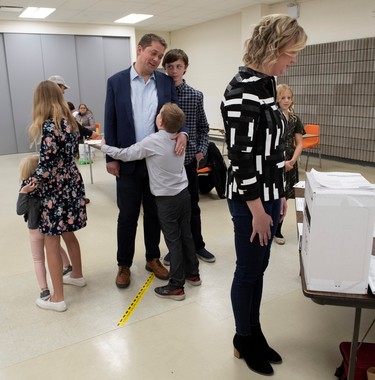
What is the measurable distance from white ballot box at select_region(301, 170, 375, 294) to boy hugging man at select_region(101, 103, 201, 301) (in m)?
1.14

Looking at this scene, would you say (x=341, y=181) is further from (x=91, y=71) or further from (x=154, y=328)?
(x=91, y=71)

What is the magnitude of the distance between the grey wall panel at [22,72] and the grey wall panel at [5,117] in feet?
0.27

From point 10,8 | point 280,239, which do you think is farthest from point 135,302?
point 10,8

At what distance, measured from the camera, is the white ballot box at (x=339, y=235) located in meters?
1.17

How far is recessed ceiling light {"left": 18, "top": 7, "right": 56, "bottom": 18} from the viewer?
24.2 feet

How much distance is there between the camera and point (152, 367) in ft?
6.02

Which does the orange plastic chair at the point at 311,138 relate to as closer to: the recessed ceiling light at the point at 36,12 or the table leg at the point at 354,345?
the table leg at the point at 354,345

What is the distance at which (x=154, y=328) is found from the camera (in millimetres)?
2141

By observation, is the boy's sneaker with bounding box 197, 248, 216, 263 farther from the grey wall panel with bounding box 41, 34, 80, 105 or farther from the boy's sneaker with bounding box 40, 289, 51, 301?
the grey wall panel with bounding box 41, 34, 80, 105

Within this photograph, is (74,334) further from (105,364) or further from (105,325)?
(105,364)

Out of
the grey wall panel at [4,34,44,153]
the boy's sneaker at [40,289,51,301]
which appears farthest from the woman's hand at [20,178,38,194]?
the grey wall panel at [4,34,44,153]

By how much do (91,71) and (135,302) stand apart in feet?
26.2

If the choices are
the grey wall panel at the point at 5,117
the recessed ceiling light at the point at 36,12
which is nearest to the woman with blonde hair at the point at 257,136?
the recessed ceiling light at the point at 36,12

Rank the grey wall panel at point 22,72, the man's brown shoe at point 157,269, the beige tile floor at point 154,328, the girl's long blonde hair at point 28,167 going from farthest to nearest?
the grey wall panel at point 22,72
the man's brown shoe at point 157,269
the girl's long blonde hair at point 28,167
the beige tile floor at point 154,328
